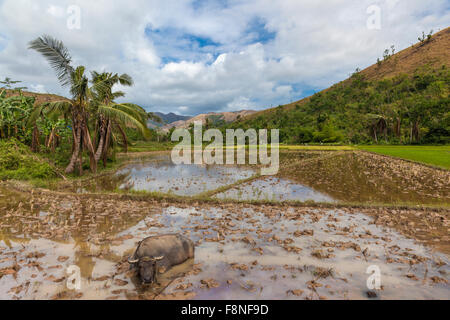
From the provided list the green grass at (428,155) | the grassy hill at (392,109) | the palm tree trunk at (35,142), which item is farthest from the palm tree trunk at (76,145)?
the grassy hill at (392,109)

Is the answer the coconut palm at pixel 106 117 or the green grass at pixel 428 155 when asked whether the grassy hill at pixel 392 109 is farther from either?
the coconut palm at pixel 106 117

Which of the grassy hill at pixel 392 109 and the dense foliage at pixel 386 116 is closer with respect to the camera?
the dense foliage at pixel 386 116

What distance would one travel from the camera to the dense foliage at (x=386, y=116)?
3184 centimetres

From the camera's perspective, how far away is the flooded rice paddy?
3.35 metres

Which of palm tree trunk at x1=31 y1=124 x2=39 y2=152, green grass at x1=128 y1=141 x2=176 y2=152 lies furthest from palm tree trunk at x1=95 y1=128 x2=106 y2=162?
green grass at x1=128 y1=141 x2=176 y2=152

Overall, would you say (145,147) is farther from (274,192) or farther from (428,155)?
(428,155)

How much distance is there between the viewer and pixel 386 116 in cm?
4162

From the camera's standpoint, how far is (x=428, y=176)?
11609mm

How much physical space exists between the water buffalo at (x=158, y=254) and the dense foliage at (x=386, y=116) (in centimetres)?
3685

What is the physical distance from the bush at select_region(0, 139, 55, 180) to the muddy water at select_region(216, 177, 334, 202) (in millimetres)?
9012

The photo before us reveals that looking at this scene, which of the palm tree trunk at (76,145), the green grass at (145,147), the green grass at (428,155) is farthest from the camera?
the green grass at (145,147)

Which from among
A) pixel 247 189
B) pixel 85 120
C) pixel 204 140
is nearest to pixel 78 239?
pixel 247 189

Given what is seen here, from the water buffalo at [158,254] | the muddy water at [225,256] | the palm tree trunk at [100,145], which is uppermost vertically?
the palm tree trunk at [100,145]
